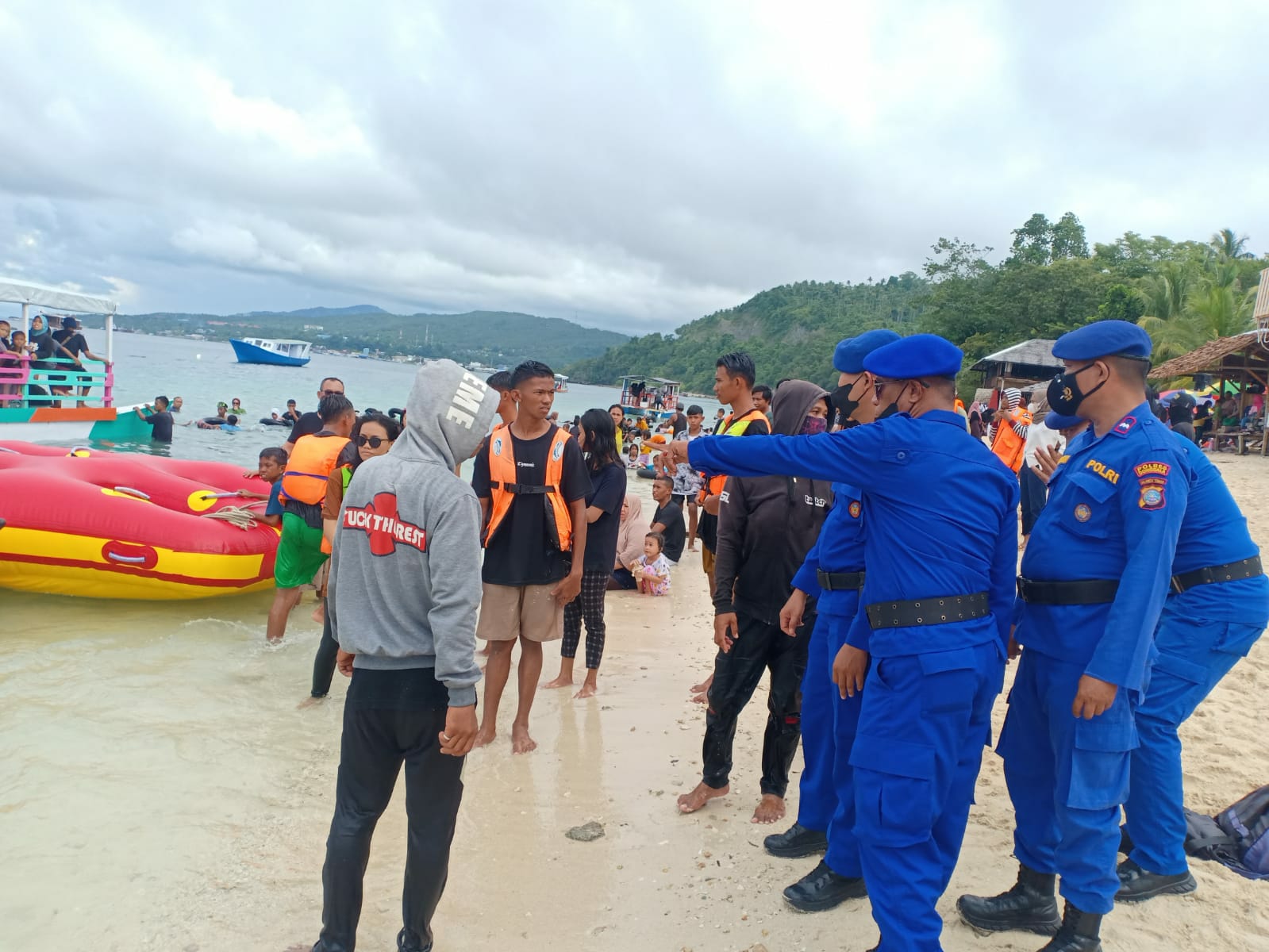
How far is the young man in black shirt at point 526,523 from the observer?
4426mm

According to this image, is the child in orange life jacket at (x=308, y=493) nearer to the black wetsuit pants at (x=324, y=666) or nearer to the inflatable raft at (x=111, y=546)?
the black wetsuit pants at (x=324, y=666)

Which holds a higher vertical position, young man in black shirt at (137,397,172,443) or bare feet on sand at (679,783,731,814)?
young man in black shirt at (137,397,172,443)

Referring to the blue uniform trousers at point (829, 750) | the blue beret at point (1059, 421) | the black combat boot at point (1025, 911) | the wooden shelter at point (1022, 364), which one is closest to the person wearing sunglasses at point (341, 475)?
the blue uniform trousers at point (829, 750)

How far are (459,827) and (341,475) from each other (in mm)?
2402

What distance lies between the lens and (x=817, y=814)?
3.26 m

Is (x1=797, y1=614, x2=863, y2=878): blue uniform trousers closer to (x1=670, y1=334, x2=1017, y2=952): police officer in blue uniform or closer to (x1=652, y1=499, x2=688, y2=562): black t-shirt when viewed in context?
(x1=670, y1=334, x2=1017, y2=952): police officer in blue uniform

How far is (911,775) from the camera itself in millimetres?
2426

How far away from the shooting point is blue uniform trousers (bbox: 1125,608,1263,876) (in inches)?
112

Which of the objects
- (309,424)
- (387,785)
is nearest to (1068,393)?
(387,785)

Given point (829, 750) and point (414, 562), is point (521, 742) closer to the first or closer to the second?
point (829, 750)

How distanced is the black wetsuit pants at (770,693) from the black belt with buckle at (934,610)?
1.05m

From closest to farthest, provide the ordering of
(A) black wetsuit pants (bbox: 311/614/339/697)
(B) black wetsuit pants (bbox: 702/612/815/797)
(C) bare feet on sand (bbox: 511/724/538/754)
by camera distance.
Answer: (B) black wetsuit pants (bbox: 702/612/815/797)
(C) bare feet on sand (bbox: 511/724/538/754)
(A) black wetsuit pants (bbox: 311/614/339/697)

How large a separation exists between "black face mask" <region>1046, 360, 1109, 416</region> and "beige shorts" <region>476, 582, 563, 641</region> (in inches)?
106

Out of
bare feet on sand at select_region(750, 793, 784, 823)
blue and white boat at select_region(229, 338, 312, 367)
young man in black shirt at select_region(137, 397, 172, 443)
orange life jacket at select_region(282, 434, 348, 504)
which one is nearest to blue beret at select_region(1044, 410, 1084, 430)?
bare feet on sand at select_region(750, 793, 784, 823)
